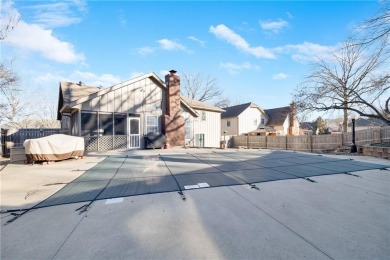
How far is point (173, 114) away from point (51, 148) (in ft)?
25.2

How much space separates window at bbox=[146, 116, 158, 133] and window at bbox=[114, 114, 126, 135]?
1508 mm

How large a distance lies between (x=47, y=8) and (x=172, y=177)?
9.60 meters

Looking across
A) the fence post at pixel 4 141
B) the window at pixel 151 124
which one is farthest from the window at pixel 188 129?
the fence post at pixel 4 141

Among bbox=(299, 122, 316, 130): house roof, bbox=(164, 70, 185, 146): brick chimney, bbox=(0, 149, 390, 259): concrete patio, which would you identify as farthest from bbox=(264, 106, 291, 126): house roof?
bbox=(0, 149, 390, 259): concrete patio

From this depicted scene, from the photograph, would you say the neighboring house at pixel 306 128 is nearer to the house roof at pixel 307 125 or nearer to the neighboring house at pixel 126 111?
the house roof at pixel 307 125

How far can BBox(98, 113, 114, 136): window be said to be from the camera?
12078 millimetres

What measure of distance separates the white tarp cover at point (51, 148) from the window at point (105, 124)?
3160 millimetres

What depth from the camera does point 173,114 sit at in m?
14.1

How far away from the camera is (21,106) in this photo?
81.5ft

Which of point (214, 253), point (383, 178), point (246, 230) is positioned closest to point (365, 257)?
point (246, 230)

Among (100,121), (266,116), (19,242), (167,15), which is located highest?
(167,15)

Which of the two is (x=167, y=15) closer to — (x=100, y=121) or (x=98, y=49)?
(x=98, y=49)

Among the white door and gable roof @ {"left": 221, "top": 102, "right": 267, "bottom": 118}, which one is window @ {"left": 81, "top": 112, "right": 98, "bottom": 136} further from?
gable roof @ {"left": 221, "top": 102, "right": 267, "bottom": 118}

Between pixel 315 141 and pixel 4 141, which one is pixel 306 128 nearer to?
pixel 315 141
